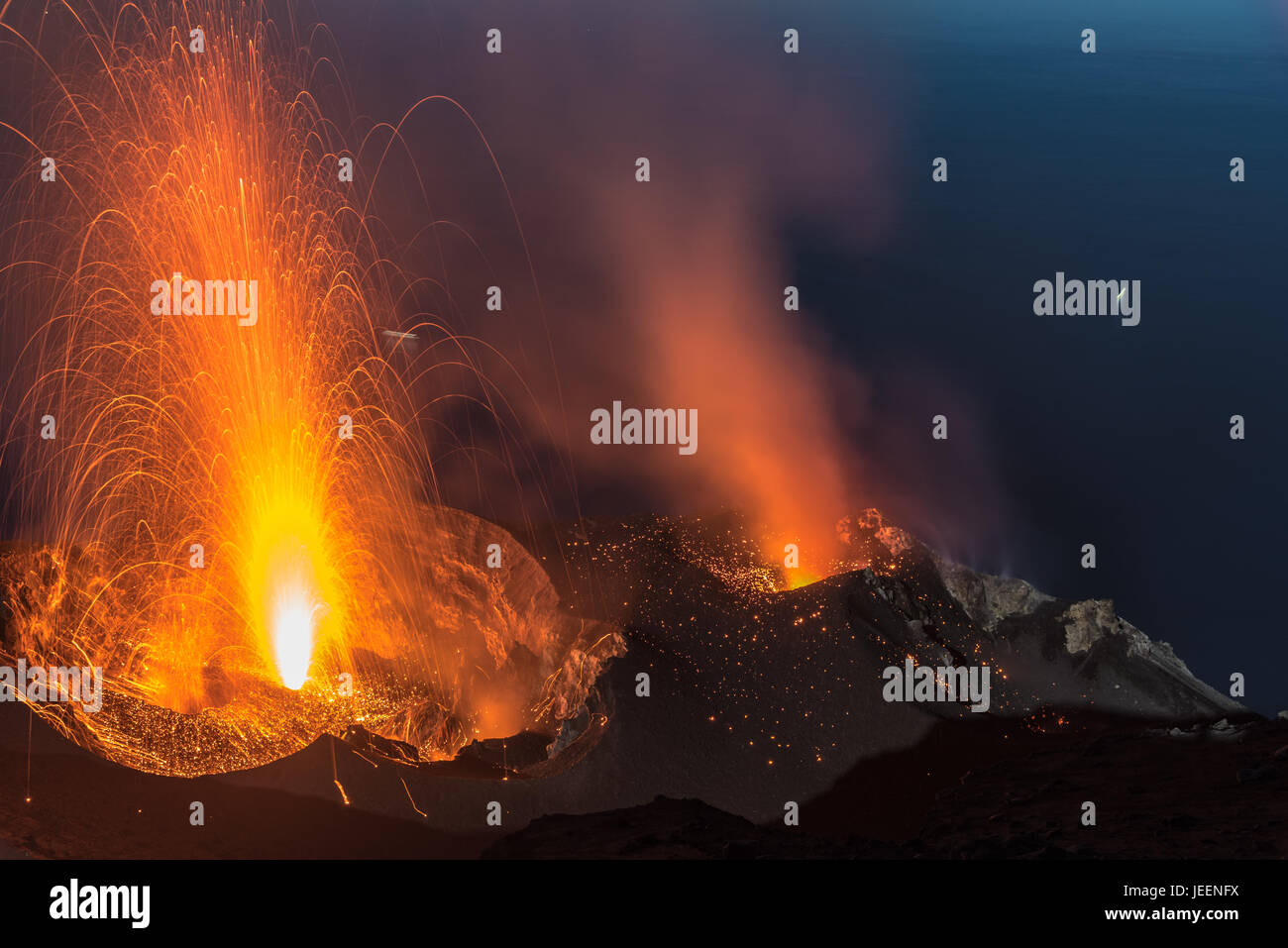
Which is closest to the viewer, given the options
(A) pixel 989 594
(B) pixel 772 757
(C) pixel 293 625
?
(B) pixel 772 757

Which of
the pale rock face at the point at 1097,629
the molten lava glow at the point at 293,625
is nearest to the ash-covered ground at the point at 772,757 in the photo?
the pale rock face at the point at 1097,629

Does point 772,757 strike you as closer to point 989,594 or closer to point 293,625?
point 989,594

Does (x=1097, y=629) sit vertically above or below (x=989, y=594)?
below

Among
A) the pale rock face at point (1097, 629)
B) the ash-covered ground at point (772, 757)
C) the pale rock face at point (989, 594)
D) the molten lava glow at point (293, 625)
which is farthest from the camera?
the pale rock face at point (989, 594)

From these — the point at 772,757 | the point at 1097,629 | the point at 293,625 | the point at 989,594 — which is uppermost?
the point at 989,594

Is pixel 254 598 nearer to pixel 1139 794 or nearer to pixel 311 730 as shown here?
pixel 311 730

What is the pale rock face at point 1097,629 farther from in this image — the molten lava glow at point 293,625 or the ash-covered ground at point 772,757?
the molten lava glow at point 293,625

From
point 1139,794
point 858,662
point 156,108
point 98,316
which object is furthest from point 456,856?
point 156,108

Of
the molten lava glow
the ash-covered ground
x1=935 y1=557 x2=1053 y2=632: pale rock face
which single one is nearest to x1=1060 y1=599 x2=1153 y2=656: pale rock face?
the ash-covered ground

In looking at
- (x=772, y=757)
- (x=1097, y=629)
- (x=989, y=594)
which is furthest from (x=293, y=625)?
(x=1097, y=629)
